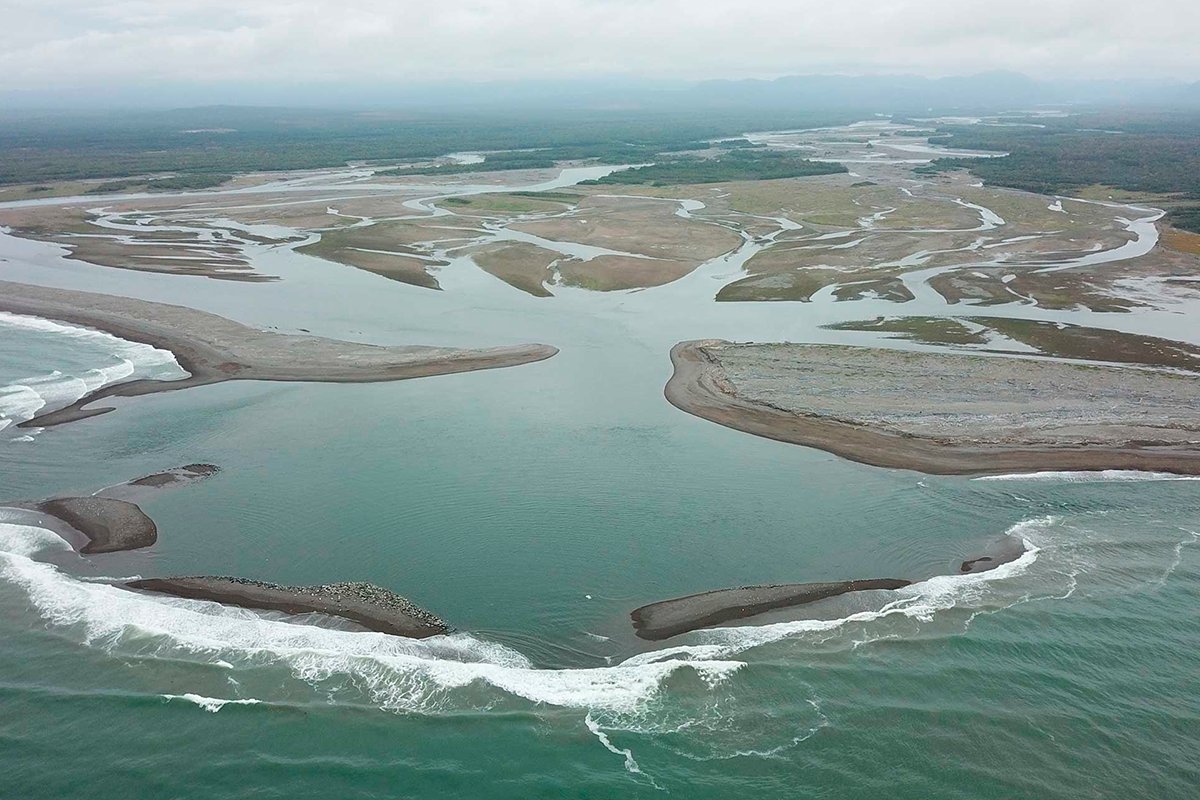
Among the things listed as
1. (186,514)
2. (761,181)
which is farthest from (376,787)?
(761,181)

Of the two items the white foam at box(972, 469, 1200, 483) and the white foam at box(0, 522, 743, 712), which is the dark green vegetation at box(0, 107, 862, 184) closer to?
the white foam at box(972, 469, 1200, 483)

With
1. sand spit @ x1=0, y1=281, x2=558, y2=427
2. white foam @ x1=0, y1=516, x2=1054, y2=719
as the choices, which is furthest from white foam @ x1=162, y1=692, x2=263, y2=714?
sand spit @ x1=0, y1=281, x2=558, y2=427

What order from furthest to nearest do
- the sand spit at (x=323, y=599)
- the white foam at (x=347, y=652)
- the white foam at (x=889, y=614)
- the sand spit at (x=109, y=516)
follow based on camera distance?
the sand spit at (x=109, y=516)
the sand spit at (x=323, y=599)
the white foam at (x=889, y=614)
the white foam at (x=347, y=652)

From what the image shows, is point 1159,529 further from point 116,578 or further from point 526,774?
point 116,578

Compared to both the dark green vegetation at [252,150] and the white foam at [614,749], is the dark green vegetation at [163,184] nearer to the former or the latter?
the dark green vegetation at [252,150]

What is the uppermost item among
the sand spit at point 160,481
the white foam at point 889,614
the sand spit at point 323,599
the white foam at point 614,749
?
the sand spit at point 160,481

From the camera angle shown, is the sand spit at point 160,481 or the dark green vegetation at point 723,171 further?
the dark green vegetation at point 723,171

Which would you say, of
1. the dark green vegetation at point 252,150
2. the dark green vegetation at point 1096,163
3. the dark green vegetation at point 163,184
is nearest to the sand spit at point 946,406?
the dark green vegetation at point 1096,163
